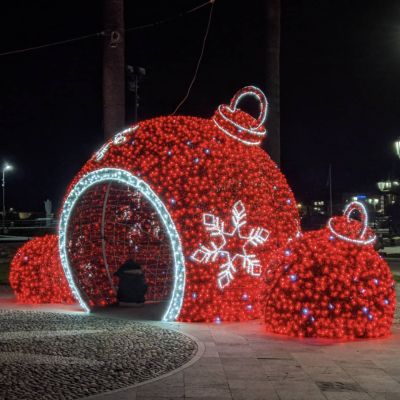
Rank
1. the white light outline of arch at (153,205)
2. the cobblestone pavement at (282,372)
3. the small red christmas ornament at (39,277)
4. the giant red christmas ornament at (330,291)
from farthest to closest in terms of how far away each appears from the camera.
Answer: the small red christmas ornament at (39,277)
the white light outline of arch at (153,205)
the giant red christmas ornament at (330,291)
the cobblestone pavement at (282,372)

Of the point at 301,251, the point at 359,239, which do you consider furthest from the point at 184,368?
the point at 359,239

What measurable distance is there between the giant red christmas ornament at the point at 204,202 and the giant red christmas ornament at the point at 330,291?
3.27 feet

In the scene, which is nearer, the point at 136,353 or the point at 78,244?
the point at 136,353

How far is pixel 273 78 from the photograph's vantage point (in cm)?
1418

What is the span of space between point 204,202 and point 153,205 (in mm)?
832

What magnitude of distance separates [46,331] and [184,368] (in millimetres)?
3238

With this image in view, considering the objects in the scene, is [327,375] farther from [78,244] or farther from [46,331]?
[78,244]

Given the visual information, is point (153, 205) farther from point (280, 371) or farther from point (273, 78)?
point (273, 78)

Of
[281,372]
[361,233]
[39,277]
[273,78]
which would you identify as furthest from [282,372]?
[273,78]

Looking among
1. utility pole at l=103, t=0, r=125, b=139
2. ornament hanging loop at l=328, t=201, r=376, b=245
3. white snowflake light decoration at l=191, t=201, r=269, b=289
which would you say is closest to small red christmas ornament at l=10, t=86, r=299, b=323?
A: white snowflake light decoration at l=191, t=201, r=269, b=289

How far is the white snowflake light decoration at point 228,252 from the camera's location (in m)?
10.2

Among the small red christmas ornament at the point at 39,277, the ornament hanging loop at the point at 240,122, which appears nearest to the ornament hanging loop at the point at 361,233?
the ornament hanging loop at the point at 240,122

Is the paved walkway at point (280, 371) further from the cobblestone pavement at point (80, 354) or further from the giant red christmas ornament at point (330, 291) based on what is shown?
the cobblestone pavement at point (80, 354)

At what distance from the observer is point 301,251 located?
373 inches
